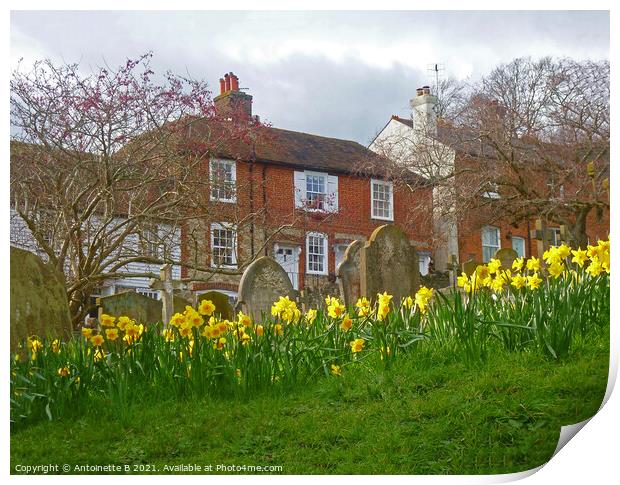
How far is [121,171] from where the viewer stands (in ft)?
18.7

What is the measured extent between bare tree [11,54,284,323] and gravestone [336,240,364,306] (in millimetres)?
729

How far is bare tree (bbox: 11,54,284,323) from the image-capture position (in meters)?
5.45

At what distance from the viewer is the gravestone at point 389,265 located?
5.91m

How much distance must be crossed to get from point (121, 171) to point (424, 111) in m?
1.92

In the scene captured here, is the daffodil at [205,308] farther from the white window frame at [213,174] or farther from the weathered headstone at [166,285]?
the white window frame at [213,174]

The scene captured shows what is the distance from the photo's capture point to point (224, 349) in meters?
5.02

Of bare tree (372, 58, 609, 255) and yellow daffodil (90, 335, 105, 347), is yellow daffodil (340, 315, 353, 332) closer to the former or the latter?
bare tree (372, 58, 609, 255)

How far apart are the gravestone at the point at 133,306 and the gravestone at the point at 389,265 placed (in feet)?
4.51

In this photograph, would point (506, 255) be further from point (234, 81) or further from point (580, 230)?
point (234, 81)

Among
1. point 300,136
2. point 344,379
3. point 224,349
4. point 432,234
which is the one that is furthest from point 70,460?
point 432,234

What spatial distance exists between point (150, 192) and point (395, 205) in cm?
154

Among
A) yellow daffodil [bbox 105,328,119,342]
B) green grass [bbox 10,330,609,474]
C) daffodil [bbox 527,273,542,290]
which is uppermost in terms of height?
daffodil [bbox 527,273,542,290]

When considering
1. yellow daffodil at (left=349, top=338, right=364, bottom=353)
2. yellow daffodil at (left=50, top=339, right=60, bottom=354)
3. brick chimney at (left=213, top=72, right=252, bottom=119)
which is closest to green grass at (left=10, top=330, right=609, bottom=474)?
yellow daffodil at (left=349, top=338, right=364, bottom=353)
